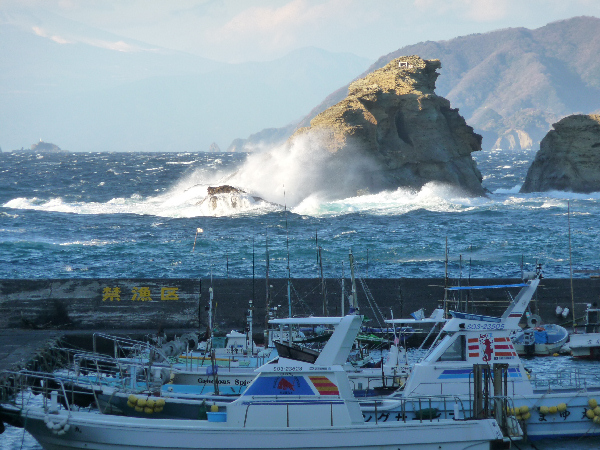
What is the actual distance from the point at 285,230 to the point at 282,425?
4171 centimetres

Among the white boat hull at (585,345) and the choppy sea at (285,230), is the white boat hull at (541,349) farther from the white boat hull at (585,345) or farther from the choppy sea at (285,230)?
the choppy sea at (285,230)

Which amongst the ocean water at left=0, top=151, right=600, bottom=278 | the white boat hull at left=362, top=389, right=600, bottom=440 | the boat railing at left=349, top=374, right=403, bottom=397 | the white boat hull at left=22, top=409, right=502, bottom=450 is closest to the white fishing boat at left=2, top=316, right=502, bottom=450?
the white boat hull at left=22, top=409, right=502, bottom=450

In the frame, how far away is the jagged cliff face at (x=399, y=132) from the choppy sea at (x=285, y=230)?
75.5 inches

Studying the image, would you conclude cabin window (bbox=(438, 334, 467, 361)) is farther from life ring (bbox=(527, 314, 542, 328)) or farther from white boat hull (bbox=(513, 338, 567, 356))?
life ring (bbox=(527, 314, 542, 328))

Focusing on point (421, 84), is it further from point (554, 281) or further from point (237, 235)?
point (554, 281)

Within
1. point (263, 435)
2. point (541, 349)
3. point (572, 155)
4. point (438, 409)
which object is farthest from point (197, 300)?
point (572, 155)

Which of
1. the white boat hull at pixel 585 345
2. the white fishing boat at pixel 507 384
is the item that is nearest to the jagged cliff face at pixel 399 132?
the white boat hull at pixel 585 345

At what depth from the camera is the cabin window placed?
17.3 meters

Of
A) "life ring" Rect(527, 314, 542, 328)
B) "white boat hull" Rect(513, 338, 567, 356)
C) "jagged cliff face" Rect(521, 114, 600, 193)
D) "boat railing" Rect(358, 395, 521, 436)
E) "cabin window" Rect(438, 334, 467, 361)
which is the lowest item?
"white boat hull" Rect(513, 338, 567, 356)

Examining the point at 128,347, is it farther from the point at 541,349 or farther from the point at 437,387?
the point at 541,349

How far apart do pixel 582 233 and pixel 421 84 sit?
87.9 ft

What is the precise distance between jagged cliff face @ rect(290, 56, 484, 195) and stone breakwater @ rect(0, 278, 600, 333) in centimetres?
3998

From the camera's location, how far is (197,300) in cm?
3061

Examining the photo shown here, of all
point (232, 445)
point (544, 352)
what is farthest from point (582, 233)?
point (232, 445)
